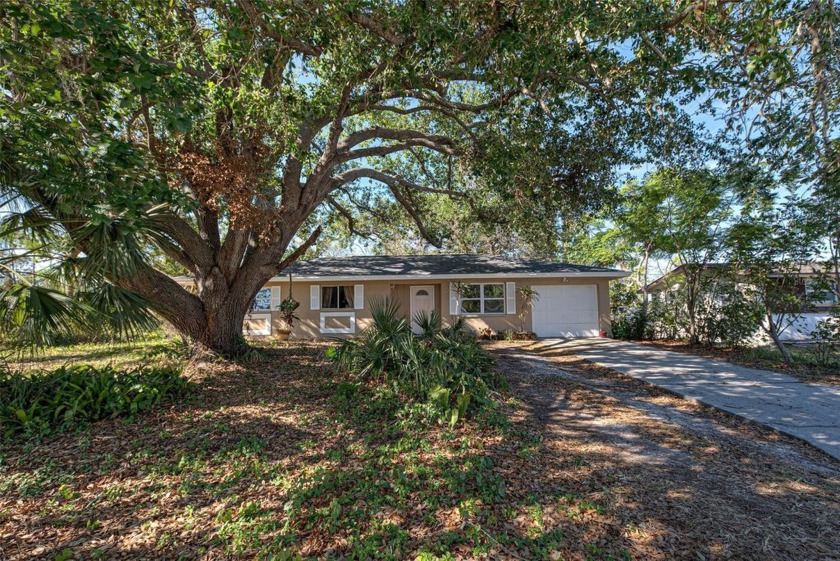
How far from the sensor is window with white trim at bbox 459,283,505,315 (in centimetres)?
1548

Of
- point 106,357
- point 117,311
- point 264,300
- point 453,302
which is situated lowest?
point 106,357

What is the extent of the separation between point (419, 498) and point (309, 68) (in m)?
6.62

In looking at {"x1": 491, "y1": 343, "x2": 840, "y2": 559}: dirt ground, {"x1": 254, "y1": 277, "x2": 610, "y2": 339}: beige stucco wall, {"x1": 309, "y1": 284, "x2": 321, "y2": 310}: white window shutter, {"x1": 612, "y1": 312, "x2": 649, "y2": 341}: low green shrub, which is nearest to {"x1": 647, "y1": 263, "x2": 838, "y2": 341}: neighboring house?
{"x1": 612, "y1": 312, "x2": 649, "y2": 341}: low green shrub

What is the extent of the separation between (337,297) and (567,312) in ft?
30.6

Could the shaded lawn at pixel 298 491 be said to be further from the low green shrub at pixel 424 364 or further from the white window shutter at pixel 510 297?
the white window shutter at pixel 510 297

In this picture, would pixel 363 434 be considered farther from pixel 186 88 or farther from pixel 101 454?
pixel 186 88

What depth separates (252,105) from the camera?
17.3 feet

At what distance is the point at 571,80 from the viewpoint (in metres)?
6.35

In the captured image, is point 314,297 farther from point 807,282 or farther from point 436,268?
point 807,282

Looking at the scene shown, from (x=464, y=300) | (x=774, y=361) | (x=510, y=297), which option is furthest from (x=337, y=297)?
(x=774, y=361)

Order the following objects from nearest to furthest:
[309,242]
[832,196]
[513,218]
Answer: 1. [832,196]
2. [309,242]
3. [513,218]

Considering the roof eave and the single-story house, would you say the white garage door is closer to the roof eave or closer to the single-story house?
the single-story house

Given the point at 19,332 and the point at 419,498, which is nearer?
the point at 419,498

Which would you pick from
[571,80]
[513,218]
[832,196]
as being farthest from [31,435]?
[832,196]
